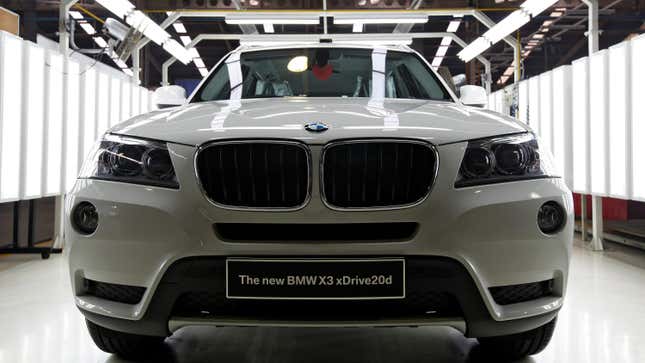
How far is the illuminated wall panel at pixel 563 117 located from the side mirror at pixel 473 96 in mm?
4095

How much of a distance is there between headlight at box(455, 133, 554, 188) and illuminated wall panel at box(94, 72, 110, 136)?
18.8 ft

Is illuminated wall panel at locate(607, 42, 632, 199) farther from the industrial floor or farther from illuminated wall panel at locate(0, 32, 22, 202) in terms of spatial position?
illuminated wall panel at locate(0, 32, 22, 202)

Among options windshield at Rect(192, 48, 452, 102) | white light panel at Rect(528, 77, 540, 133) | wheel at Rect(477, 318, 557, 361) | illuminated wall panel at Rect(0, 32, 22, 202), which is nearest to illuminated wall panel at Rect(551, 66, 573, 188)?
white light panel at Rect(528, 77, 540, 133)

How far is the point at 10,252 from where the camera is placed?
5531mm

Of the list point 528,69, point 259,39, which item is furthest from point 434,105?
point 528,69

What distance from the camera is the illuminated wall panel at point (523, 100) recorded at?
7.99 metres

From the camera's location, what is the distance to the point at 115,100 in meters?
7.23

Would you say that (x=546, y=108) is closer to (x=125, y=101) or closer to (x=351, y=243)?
(x=125, y=101)

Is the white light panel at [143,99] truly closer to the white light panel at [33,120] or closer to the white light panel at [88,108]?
the white light panel at [88,108]

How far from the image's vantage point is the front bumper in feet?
5.74

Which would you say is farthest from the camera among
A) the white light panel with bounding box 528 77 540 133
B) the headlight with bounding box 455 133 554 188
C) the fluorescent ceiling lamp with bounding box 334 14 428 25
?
the white light panel with bounding box 528 77 540 133

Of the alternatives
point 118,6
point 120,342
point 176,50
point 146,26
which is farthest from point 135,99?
point 120,342

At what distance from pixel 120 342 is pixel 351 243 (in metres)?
1.12

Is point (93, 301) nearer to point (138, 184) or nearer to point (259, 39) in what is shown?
point (138, 184)
